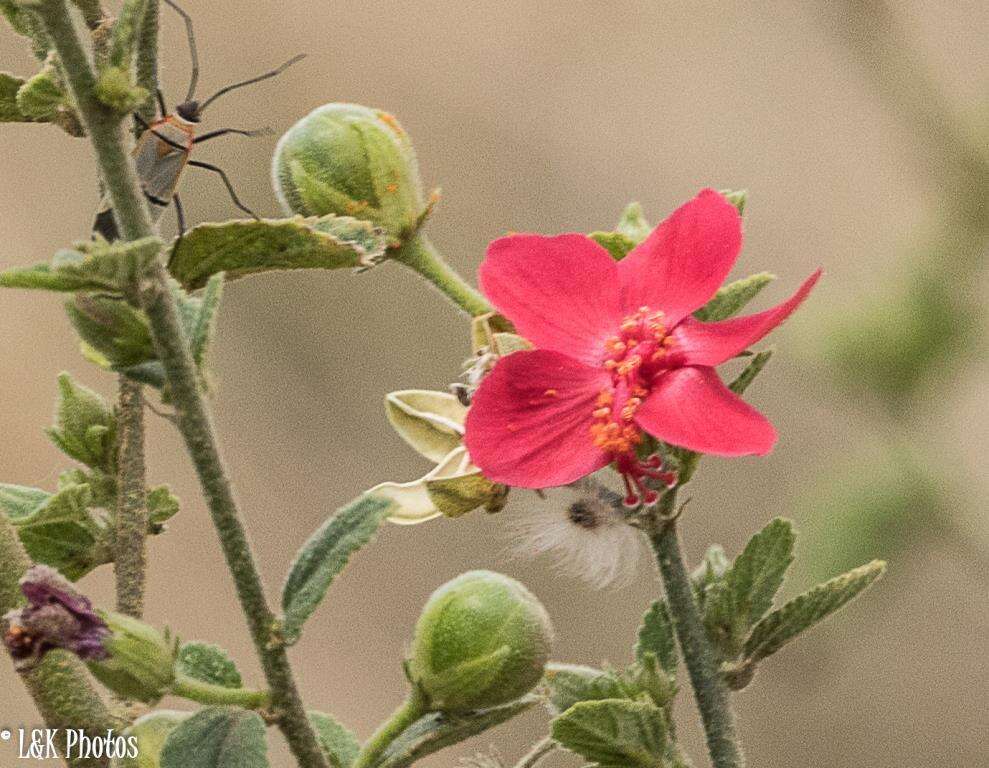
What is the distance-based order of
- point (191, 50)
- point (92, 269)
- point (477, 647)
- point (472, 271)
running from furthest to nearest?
point (472, 271)
point (191, 50)
point (477, 647)
point (92, 269)

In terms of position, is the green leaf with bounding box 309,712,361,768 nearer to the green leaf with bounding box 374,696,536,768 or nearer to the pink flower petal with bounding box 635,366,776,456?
the green leaf with bounding box 374,696,536,768

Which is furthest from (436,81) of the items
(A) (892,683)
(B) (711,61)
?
(A) (892,683)

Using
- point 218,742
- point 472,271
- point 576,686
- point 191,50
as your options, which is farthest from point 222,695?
point 472,271

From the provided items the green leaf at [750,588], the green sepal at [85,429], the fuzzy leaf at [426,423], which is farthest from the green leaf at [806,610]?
the green sepal at [85,429]

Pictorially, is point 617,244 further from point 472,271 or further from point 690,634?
point 472,271

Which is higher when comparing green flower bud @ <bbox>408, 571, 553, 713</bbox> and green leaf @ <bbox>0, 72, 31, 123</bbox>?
green leaf @ <bbox>0, 72, 31, 123</bbox>

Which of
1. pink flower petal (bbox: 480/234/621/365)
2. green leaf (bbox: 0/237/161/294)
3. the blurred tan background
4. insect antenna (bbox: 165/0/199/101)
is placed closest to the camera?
green leaf (bbox: 0/237/161/294)

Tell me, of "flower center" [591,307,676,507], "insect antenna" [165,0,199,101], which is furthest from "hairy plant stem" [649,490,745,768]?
"insect antenna" [165,0,199,101]

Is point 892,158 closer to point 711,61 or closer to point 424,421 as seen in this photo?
point 711,61
